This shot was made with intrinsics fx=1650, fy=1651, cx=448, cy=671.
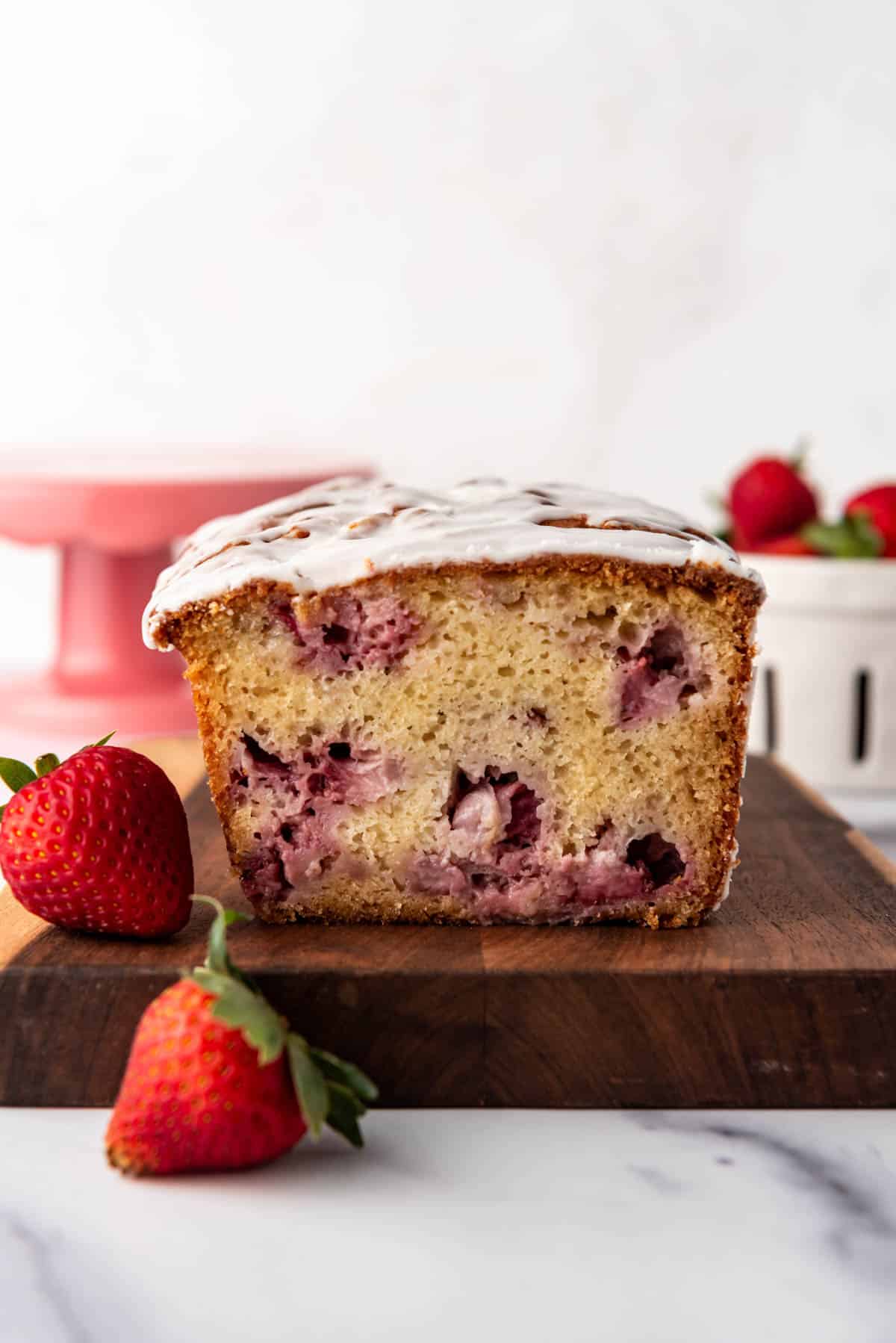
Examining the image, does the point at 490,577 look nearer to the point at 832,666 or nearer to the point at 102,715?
the point at 832,666

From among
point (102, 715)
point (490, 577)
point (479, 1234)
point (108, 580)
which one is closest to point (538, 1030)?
point (479, 1234)

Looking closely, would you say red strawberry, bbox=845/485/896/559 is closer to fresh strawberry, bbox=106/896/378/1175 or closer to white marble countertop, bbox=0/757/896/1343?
white marble countertop, bbox=0/757/896/1343

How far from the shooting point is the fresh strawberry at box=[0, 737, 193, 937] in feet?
5.19

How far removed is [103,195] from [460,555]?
8.90 feet

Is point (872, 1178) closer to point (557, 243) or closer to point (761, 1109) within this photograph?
point (761, 1109)

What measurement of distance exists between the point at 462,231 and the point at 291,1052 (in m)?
2.96

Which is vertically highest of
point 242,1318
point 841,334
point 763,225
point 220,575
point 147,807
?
point 763,225

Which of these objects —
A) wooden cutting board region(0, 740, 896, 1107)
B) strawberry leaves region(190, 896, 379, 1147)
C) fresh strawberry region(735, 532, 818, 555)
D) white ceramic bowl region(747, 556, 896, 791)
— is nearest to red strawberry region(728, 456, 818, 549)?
fresh strawberry region(735, 532, 818, 555)

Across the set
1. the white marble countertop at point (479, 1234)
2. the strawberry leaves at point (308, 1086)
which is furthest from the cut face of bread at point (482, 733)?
the strawberry leaves at point (308, 1086)

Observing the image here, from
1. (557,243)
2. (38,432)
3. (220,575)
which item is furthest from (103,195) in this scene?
(220,575)

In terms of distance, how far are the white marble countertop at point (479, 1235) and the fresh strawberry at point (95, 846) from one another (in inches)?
7.8

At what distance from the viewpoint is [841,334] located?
403cm

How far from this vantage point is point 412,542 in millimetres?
1666

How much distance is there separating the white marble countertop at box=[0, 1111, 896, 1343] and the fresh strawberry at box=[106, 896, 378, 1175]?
0.11ft
